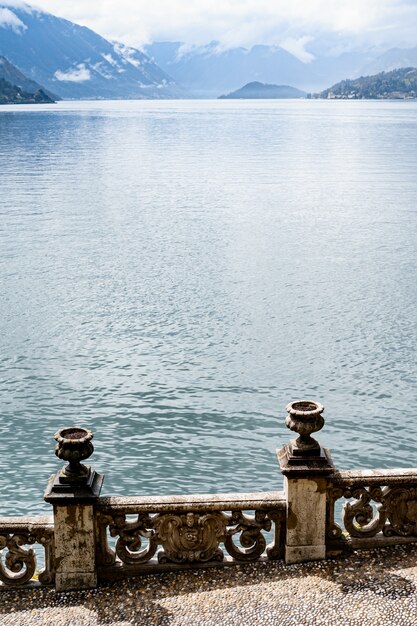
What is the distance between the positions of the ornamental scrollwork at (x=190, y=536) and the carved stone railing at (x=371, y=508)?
1.25 metres

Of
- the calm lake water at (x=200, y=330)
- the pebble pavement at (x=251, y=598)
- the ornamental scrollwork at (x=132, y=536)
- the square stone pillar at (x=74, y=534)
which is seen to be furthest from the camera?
the calm lake water at (x=200, y=330)

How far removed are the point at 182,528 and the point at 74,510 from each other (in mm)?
1204

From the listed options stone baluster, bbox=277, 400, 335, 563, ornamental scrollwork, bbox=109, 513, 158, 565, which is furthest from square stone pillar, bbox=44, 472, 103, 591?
stone baluster, bbox=277, 400, 335, 563

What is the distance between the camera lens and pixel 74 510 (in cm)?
823

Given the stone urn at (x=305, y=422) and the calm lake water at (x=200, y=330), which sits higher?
the stone urn at (x=305, y=422)

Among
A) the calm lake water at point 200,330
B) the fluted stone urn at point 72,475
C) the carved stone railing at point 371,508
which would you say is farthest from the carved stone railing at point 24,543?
the calm lake water at point 200,330

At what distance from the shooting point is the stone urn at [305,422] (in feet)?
27.1

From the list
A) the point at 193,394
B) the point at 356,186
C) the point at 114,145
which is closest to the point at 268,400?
the point at 193,394

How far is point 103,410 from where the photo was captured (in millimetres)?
22500

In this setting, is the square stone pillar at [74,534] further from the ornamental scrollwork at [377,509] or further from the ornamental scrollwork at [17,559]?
the ornamental scrollwork at [377,509]

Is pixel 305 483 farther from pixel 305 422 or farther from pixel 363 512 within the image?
pixel 363 512

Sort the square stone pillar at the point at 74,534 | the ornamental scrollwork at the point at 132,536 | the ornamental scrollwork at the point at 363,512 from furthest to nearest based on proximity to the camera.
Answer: the ornamental scrollwork at the point at 363,512 → the ornamental scrollwork at the point at 132,536 → the square stone pillar at the point at 74,534

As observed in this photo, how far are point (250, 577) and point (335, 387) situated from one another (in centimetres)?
1598

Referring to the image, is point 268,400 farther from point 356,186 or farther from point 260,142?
point 260,142
